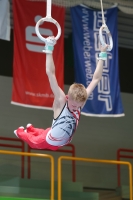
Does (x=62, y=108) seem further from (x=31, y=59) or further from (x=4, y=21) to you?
(x=4, y=21)

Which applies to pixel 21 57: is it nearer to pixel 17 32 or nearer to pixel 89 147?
pixel 17 32

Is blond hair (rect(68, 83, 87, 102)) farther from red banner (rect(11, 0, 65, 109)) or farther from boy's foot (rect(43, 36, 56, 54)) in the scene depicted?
red banner (rect(11, 0, 65, 109))

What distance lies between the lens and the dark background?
10398 mm

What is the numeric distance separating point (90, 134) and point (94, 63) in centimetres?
300

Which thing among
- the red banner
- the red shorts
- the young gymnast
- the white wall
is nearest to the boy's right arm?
the young gymnast

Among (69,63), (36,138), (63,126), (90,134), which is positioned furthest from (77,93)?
(90,134)

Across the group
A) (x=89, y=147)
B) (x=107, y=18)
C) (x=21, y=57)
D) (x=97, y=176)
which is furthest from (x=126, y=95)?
(x=21, y=57)

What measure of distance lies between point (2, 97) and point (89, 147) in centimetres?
211

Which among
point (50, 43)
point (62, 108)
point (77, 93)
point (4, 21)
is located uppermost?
point (4, 21)

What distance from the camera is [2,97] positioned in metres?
10.6

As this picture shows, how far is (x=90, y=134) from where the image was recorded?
11180 mm

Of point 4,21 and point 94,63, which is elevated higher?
point 4,21

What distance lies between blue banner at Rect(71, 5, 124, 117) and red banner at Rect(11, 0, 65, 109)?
0.27 m

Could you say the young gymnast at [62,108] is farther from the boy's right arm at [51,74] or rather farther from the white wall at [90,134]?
the white wall at [90,134]
